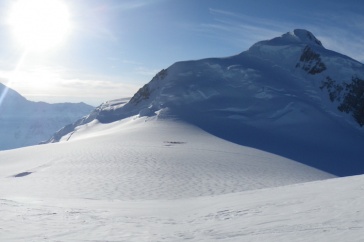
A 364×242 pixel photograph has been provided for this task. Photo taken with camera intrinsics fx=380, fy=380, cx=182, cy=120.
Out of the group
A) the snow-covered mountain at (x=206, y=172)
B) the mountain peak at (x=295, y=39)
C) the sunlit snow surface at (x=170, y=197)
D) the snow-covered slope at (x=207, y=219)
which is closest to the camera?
the snow-covered slope at (x=207, y=219)

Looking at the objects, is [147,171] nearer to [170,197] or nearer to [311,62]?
[170,197]

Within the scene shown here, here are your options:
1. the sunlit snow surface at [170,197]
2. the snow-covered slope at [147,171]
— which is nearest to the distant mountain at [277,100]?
the snow-covered slope at [147,171]

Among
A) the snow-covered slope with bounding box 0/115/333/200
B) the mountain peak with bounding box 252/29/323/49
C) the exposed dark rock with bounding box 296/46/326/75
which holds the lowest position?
the snow-covered slope with bounding box 0/115/333/200

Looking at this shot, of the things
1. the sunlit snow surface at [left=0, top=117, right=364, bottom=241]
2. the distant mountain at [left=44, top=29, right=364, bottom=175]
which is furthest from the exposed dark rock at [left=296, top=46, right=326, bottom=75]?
the sunlit snow surface at [left=0, top=117, right=364, bottom=241]

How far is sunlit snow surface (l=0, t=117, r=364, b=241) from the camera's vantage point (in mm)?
9969

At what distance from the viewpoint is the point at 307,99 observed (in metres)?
65.1

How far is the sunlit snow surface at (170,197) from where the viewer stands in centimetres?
997

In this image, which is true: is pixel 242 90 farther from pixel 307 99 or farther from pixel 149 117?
pixel 149 117

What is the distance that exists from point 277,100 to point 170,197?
156 feet

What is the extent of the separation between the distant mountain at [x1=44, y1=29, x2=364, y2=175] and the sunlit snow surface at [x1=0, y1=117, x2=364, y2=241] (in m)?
12.6

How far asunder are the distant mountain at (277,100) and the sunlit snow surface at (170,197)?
1256cm

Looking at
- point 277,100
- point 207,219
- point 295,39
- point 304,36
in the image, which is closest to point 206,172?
point 207,219

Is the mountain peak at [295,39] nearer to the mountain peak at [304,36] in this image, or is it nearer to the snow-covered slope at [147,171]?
the mountain peak at [304,36]

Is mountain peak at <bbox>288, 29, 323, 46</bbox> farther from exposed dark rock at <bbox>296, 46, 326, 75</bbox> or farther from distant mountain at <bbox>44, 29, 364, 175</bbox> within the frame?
exposed dark rock at <bbox>296, 46, 326, 75</bbox>
